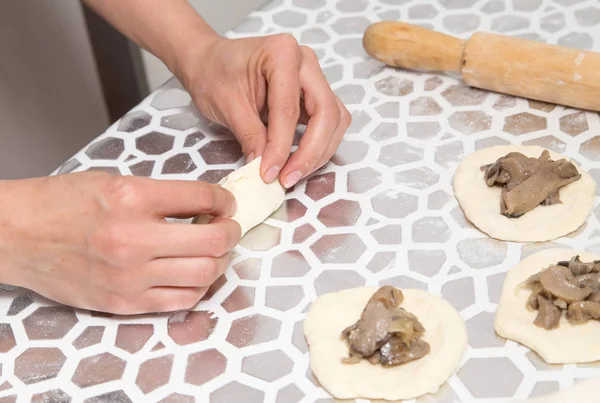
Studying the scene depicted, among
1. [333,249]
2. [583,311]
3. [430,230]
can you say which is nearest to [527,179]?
[430,230]

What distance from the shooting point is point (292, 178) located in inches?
62.0

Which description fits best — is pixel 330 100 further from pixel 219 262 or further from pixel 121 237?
pixel 121 237

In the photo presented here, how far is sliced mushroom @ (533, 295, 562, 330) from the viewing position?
1.29 meters

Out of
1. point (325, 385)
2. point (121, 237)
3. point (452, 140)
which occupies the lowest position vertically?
point (325, 385)

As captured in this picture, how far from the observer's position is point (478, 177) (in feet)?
5.32

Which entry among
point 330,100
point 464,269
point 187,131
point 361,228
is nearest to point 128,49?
point 187,131

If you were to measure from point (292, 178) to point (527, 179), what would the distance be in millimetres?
530

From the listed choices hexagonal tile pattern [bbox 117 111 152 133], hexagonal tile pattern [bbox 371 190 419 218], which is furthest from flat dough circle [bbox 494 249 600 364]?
hexagonal tile pattern [bbox 117 111 152 133]

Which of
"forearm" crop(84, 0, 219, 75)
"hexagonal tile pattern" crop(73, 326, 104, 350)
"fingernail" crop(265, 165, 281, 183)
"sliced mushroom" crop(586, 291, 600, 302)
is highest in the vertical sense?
"forearm" crop(84, 0, 219, 75)

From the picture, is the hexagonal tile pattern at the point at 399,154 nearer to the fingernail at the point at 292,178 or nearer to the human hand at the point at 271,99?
the human hand at the point at 271,99

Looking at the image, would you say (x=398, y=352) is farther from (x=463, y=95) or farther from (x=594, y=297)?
(x=463, y=95)

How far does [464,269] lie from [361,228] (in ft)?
0.82

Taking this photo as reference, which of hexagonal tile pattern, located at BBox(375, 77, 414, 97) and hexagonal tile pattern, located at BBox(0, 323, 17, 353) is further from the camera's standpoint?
hexagonal tile pattern, located at BBox(375, 77, 414, 97)

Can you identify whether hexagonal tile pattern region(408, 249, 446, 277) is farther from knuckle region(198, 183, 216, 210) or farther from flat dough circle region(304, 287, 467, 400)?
knuckle region(198, 183, 216, 210)
